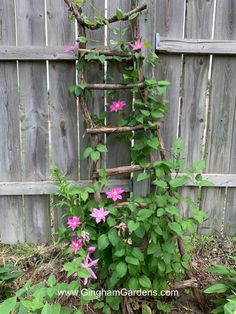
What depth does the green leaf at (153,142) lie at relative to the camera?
1.92m

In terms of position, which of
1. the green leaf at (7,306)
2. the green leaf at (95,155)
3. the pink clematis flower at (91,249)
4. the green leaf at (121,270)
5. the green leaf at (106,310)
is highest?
the green leaf at (95,155)

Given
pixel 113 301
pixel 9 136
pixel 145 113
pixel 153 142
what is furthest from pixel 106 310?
pixel 9 136

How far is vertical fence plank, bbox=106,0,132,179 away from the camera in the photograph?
6.72 feet

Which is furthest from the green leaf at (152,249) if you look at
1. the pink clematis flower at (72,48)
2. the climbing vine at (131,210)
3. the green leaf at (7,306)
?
the pink clematis flower at (72,48)

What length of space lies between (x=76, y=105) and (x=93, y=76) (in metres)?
0.22

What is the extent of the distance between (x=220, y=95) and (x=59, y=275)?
5.05 feet

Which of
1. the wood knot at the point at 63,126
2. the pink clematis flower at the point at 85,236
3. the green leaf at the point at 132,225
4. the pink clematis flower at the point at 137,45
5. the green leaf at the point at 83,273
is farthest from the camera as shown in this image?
the wood knot at the point at 63,126

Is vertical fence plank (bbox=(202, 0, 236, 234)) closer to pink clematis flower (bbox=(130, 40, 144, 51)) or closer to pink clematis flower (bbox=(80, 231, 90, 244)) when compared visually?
pink clematis flower (bbox=(130, 40, 144, 51))

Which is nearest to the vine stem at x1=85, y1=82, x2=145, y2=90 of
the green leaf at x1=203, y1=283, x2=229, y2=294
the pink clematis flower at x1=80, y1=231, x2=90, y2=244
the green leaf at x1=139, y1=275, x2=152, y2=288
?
the pink clematis flower at x1=80, y1=231, x2=90, y2=244

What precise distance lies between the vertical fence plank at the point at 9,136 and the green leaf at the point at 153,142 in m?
0.88

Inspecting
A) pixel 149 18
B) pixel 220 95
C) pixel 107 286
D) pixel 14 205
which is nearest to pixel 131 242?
pixel 107 286

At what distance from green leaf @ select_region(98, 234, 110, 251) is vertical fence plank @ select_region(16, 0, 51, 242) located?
703mm

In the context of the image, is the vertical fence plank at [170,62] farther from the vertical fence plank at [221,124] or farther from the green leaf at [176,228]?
the green leaf at [176,228]

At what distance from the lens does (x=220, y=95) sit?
86.7 inches
